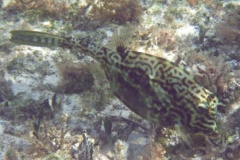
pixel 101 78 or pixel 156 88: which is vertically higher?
pixel 156 88

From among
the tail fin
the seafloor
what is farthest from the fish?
the seafloor

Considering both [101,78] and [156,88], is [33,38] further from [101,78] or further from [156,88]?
[156,88]

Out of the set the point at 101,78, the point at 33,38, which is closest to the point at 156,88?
the point at 101,78

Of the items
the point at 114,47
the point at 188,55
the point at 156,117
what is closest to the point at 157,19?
the point at 188,55

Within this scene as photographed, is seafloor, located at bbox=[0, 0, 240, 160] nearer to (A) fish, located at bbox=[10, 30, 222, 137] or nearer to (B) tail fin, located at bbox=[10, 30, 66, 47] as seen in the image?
(A) fish, located at bbox=[10, 30, 222, 137]

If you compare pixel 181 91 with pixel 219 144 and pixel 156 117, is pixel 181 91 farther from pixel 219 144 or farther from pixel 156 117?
pixel 219 144

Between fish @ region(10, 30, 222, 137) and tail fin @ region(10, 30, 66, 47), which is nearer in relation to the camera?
fish @ region(10, 30, 222, 137)
